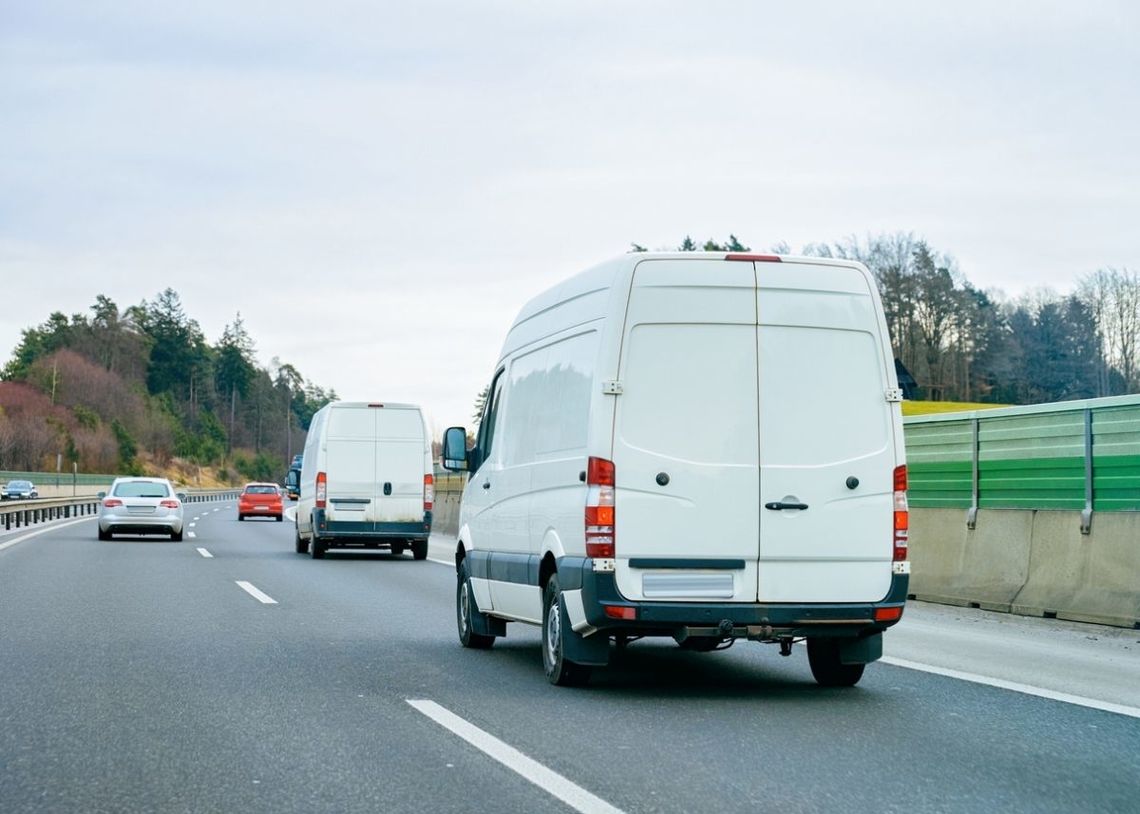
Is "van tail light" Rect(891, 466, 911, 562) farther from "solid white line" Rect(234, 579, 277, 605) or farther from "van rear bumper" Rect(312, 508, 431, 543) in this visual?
"van rear bumper" Rect(312, 508, 431, 543)

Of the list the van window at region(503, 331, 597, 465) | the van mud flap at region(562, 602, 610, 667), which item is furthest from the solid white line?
the van mud flap at region(562, 602, 610, 667)

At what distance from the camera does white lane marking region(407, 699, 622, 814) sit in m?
5.48

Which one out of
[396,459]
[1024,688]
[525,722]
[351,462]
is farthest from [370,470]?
[525,722]

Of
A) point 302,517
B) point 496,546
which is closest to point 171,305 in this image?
point 302,517

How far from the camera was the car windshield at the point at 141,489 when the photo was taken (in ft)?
96.4

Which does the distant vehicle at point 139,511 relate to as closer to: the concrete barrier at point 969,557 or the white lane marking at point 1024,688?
the concrete barrier at point 969,557

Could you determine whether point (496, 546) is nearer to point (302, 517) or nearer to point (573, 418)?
point (573, 418)

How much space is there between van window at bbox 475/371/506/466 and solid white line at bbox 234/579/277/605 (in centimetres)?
469

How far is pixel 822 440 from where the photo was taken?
8.35m

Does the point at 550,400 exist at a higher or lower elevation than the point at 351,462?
higher

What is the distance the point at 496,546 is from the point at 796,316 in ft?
9.68

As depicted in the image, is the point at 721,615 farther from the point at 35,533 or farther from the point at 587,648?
the point at 35,533

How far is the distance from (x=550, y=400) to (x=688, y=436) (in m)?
1.27

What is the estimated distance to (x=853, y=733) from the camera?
717cm
